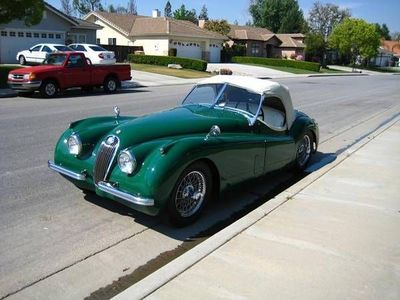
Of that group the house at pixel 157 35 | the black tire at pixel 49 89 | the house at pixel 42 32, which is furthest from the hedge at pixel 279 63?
the black tire at pixel 49 89

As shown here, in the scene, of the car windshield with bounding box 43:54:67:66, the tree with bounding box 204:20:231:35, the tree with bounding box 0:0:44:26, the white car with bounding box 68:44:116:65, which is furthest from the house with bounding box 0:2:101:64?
the tree with bounding box 204:20:231:35

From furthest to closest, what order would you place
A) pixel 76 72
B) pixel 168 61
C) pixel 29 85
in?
1. pixel 168 61
2. pixel 76 72
3. pixel 29 85

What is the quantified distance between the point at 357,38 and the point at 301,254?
80965 millimetres

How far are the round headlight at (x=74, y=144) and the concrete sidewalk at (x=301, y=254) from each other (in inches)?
79.8

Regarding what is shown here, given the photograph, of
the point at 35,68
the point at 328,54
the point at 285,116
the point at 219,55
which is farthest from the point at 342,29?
the point at 285,116

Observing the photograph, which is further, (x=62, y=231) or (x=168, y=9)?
(x=168, y=9)

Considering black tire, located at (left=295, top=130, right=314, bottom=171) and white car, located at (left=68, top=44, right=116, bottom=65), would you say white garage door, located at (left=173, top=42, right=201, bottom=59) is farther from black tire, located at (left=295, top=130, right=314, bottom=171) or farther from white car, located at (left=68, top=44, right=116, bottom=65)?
black tire, located at (left=295, top=130, right=314, bottom=171)

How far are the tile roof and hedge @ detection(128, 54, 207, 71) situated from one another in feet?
28.2

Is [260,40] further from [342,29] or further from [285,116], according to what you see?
[285,116]

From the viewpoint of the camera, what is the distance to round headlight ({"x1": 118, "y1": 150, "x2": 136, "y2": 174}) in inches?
189

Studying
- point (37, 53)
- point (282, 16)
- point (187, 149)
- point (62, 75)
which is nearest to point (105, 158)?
point (187, 149)

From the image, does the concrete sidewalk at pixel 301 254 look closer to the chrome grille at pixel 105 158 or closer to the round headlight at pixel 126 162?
the round headlight at pixel 126 162

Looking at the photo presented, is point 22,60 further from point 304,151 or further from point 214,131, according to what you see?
point 214,131

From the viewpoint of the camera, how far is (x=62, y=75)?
18250 millimetres
